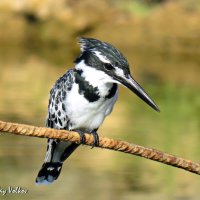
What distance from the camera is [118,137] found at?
30.8ft

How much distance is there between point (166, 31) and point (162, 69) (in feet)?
7.40

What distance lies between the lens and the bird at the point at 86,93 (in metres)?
4.24

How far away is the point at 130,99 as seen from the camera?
12680mm

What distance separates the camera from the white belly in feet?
15.1

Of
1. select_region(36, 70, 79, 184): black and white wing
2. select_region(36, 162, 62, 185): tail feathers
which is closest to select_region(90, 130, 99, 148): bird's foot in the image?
select_region(36, 70, 79, 184): black and white wing

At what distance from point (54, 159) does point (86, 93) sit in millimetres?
Answer: 566

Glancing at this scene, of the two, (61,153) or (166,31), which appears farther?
(166,31)

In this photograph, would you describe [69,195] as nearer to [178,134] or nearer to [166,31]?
[178,134]

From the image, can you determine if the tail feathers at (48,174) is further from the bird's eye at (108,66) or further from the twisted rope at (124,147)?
the twisted rope at (124,147)

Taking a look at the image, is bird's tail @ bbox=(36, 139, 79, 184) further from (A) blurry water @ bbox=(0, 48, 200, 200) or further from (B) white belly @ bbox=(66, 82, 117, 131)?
(A) blurry water @ bbox=(0, 48, 200, 200)

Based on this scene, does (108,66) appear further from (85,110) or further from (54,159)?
(54,159)

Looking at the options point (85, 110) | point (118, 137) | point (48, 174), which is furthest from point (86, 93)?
point (118, 137)

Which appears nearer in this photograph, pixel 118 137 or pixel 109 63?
→ pixel 109 63

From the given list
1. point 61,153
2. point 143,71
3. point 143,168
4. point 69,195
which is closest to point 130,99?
point 143,71
